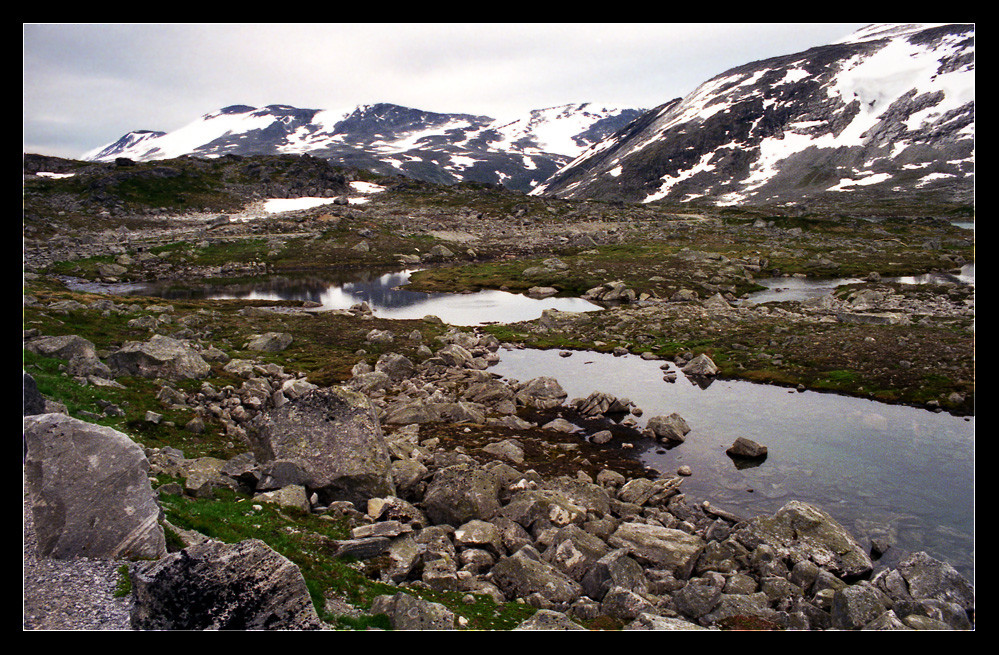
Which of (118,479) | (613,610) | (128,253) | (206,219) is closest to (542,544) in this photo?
(613,610)

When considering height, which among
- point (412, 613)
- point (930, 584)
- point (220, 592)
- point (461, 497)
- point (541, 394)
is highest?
point (220, 592)

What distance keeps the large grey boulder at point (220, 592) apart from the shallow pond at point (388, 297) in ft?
170

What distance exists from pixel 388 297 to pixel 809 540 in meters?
69.5

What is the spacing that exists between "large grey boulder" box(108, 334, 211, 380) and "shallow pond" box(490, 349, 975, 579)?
80.6 feet

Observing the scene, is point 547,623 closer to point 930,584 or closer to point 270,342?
point 930,584

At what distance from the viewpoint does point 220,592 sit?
38.3ft

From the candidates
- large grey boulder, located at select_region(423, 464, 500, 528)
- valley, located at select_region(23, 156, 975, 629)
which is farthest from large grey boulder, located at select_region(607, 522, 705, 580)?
large grey boulder, located at select_region(423, 464, 500, 528)

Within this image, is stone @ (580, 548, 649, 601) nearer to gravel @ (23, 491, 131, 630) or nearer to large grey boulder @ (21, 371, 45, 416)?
gravel @ (23, 491, 131, 630)

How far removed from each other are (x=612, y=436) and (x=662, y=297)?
44.7 meters

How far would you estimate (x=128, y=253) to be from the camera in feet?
348

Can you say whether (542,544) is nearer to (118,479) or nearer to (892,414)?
(118,479)

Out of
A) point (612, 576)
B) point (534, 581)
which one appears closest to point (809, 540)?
point (612, 576)

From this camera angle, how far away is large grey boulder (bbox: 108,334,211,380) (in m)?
32.9

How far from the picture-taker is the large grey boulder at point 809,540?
19.7 meters
